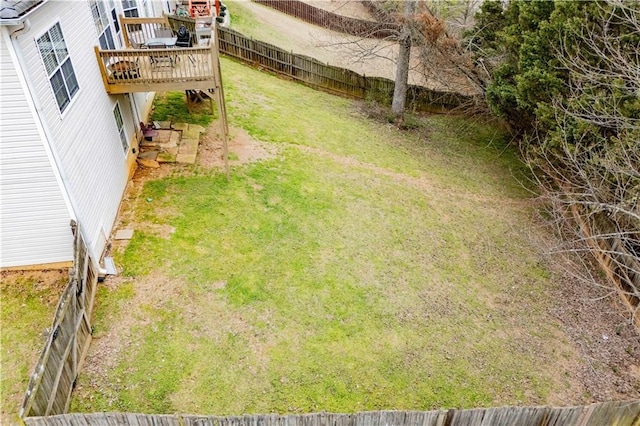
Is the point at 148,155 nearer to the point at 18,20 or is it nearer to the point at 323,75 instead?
the point at 18,20

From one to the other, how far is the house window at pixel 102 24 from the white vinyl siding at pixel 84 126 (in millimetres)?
490

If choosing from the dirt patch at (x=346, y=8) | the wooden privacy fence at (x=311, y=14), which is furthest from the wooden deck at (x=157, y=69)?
A: the dirt patch at (x=346, y=8)

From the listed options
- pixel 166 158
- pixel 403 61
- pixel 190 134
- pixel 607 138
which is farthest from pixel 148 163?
pixel 607 138

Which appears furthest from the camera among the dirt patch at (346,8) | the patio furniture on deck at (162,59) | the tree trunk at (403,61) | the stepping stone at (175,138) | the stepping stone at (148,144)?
the dirt patch at (346,8)

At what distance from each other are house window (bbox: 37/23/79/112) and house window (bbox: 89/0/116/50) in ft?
8.18

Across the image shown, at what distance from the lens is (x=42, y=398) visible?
5.79 meters

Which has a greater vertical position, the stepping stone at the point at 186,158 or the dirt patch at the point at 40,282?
the stepping stone at the point at 186,158

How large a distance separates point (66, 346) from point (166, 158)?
6.90 meters

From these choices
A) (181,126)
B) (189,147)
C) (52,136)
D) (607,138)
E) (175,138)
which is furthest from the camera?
(181,126)

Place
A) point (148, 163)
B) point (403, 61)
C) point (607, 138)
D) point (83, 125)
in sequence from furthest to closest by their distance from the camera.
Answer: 1. point (403, 61)
2. point (148, 163)
3. point (607, 138)
4. point (83, 125)

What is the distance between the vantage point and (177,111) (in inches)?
603

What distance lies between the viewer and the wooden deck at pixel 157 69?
10445 mm

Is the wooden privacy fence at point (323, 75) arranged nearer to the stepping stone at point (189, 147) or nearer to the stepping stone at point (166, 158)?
the stepping stone at point (189, 147)

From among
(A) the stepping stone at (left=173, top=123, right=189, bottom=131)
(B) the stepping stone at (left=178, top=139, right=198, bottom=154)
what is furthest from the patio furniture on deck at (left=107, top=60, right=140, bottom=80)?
(A) the stepping stone at (left=173, top=123, right=189, bottom=131)
